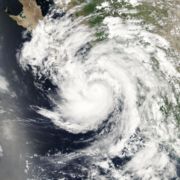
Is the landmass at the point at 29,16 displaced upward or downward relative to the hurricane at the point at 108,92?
upward

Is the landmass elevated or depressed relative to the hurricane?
elevated

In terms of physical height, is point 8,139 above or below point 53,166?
above

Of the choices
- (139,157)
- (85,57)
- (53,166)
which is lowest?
(139,157)

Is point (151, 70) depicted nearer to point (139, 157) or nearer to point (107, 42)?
point (107, 42)

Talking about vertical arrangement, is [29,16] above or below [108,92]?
above

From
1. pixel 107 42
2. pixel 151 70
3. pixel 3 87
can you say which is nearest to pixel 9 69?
pixel 3 87

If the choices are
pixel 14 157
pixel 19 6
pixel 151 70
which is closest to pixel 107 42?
pixel 151 70
